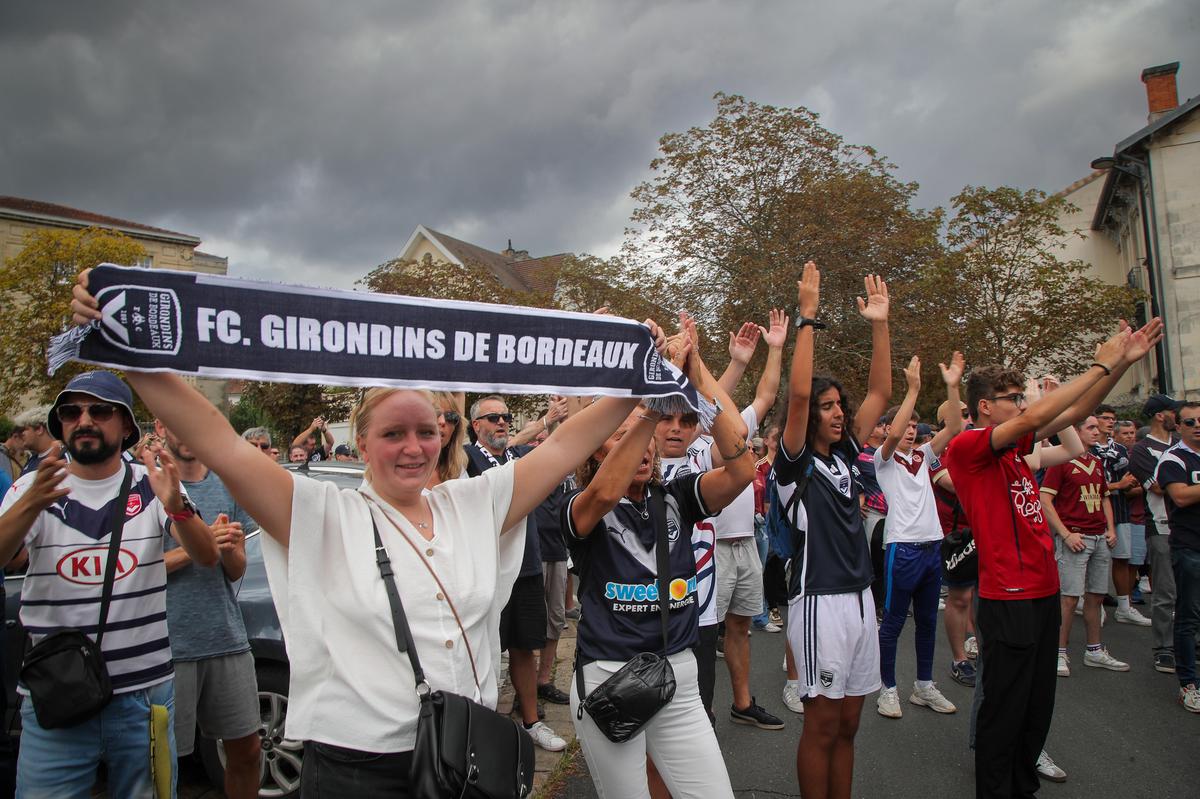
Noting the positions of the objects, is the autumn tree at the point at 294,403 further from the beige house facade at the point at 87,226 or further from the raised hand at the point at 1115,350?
the raised hand at the point at 1115,350

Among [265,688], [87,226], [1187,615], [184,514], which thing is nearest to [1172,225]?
[1187,615]

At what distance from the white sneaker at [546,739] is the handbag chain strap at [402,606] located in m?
3.21

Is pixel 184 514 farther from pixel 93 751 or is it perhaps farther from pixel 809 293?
pixel 809 293

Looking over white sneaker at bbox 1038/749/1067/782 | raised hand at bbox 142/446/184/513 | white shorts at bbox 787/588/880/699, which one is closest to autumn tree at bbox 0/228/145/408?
raised hand at bbox 142/446/184/513

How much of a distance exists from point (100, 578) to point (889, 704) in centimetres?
504

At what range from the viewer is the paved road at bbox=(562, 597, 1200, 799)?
14.2 feet

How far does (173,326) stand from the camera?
6.08ft

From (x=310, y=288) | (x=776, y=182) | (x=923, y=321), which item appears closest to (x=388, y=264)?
(x=776, y=182)

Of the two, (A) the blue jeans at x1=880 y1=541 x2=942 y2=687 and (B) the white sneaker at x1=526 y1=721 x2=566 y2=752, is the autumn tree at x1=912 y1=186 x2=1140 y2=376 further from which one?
(B) the white sneaker at x1=526 y1=721 x2=566 y2=752

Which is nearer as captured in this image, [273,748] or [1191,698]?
[273,748]

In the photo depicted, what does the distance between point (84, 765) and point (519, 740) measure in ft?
6.75

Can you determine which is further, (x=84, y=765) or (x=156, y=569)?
(x=156, y=569)

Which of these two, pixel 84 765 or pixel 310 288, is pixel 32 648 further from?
pixel 310 288

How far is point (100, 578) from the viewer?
3.03 m
